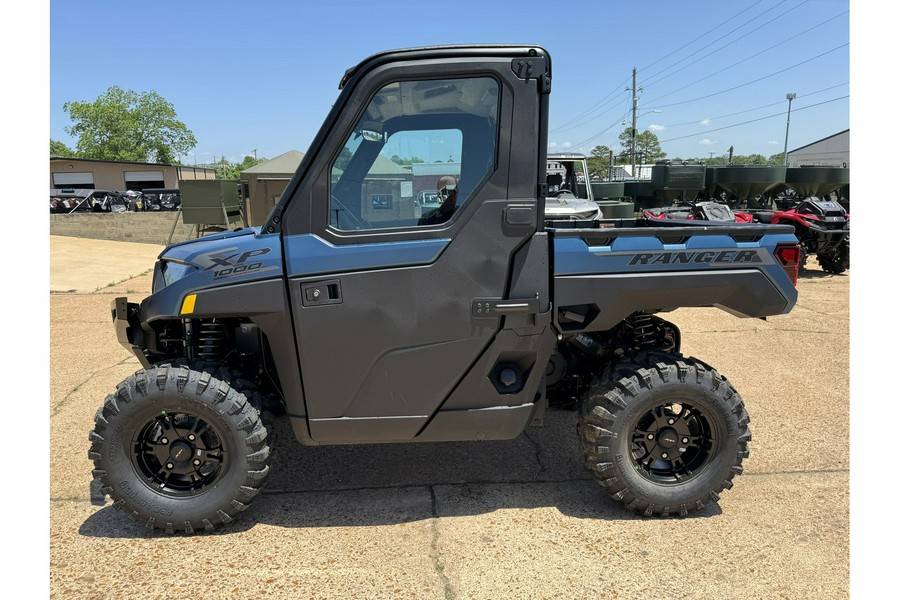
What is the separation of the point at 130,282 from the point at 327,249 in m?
11.0

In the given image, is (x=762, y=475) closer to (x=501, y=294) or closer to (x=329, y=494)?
(x=501, y=294)

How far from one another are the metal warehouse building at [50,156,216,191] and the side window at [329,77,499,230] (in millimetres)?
48887

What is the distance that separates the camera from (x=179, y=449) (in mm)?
3326

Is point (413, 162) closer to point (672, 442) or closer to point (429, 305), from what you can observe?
point (429, 305)

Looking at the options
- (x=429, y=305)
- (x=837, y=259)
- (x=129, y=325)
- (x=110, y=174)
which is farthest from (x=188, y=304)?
(x=110, y=174)

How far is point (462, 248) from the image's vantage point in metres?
3.14

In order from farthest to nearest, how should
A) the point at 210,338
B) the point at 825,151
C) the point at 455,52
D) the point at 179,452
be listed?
the point at 825,151, the point at 210,338, the point at 179,452, the point at 455,52

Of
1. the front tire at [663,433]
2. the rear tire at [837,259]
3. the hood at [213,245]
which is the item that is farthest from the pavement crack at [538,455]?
the rear tire at [837,259]

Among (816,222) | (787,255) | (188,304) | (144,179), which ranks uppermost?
(144,179)

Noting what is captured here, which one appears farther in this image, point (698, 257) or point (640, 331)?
point (640, 331)

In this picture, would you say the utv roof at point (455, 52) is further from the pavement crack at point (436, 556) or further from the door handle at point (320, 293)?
the pavement crack at point (436, 556)

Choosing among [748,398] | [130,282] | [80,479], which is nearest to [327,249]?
[80,479]

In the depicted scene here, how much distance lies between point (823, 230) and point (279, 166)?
13734 mm

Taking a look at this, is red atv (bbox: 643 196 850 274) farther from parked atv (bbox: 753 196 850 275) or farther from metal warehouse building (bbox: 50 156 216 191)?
metal warehouse building (bbox: 50 156 216 191)
